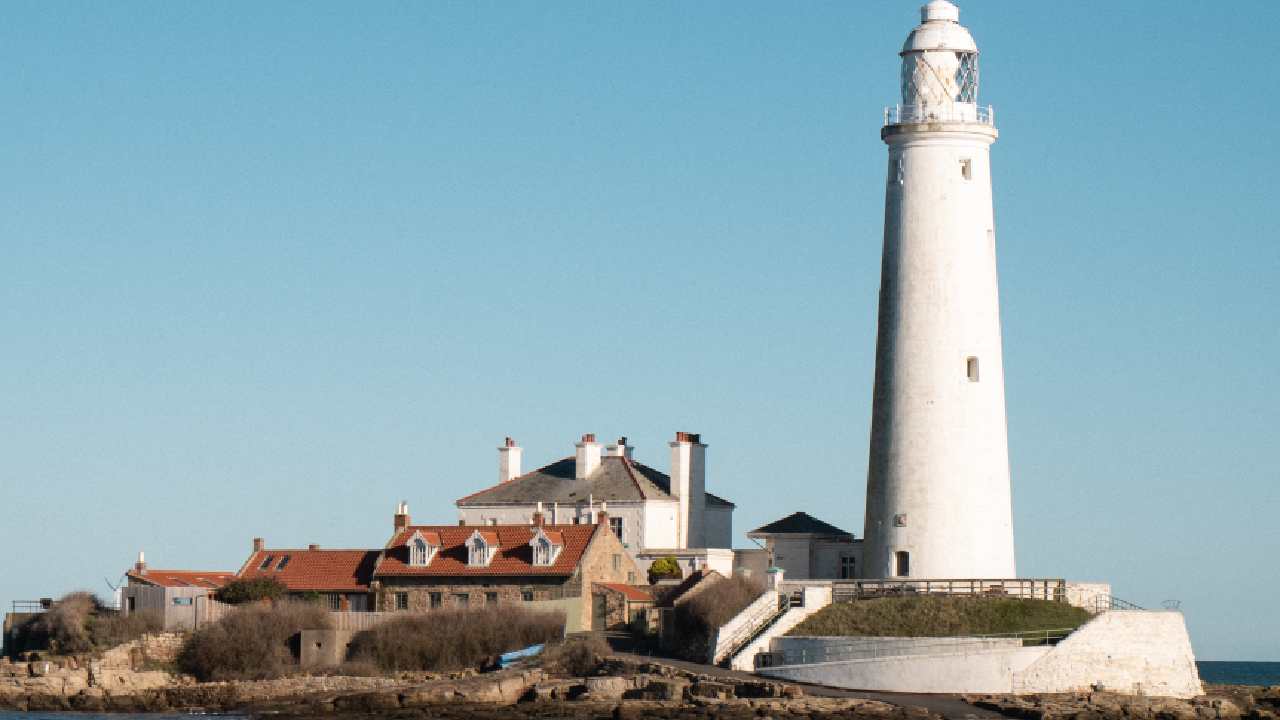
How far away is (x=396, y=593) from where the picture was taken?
57312mm

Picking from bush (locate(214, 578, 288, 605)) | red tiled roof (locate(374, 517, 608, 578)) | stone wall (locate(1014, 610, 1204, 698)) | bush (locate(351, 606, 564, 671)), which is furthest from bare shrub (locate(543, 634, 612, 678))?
bush (locate(214, 578, 288, 605))

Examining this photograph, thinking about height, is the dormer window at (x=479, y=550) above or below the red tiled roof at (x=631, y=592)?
above

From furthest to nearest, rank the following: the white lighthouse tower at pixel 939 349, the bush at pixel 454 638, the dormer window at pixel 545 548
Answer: the dormer window at pixel 545 548 → the bush at pixel 454 638 → the white lighthouse tower at pixel 939 349

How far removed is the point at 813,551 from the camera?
58.9 meters

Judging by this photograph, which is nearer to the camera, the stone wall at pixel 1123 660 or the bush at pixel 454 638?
the stone wall at pixel 1123 660

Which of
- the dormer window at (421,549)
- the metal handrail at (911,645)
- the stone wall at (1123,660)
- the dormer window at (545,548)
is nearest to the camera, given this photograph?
the stone wall at (1123,660)

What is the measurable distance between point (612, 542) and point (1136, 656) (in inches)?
661

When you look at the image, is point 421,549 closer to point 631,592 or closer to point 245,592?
point 245,592

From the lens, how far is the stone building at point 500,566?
5547 centimetres

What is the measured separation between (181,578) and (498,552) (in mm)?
8985

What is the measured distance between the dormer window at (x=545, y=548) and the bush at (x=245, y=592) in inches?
275

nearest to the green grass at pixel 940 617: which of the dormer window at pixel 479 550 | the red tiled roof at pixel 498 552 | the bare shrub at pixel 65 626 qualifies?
the red tiled roof at pixel 498 552

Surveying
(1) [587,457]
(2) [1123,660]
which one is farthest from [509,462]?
(2) [1123,660]

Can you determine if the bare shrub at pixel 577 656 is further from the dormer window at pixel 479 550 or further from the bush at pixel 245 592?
the bush at pixel 245 592
